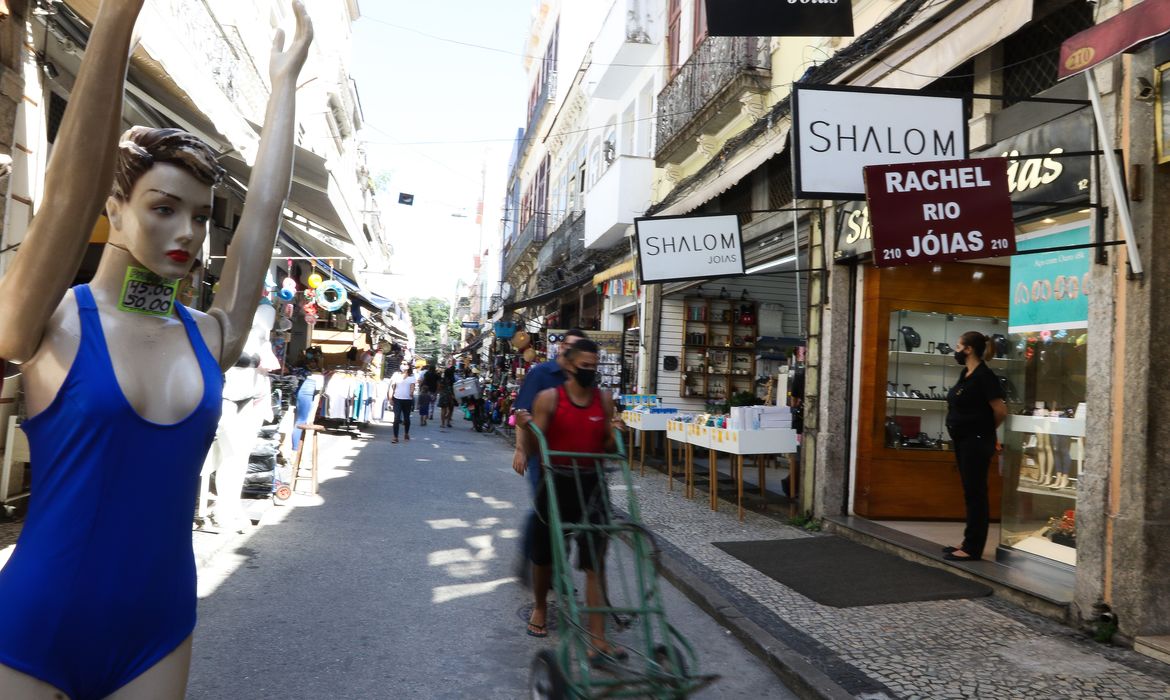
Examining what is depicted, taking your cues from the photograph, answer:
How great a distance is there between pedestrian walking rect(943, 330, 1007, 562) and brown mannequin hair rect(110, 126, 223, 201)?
20.3 ft

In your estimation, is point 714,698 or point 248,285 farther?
point 714,698

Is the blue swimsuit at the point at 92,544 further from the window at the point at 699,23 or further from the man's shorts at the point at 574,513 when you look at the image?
the window at the point at 699,23

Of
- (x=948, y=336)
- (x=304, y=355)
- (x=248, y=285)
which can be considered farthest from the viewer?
(x=304, y=355)

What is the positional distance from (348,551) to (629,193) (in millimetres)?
10906

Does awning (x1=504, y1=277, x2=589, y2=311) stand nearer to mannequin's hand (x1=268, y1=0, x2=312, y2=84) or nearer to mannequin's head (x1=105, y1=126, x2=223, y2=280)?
mannequin's hand (x1=268, y1=0, x2=312, y2=84)

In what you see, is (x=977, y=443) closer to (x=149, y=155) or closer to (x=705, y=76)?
(x=149, y=155)

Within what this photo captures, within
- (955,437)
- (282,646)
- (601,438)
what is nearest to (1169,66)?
(955,437)

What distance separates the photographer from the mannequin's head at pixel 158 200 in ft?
4.77

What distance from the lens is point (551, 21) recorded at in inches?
1170

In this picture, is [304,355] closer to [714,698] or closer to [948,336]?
[948,336]

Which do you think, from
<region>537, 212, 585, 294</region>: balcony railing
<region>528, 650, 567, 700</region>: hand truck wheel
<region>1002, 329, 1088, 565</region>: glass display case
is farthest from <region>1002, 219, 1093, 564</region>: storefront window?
<region>537, 212, 585, 294</region>: balcony railing

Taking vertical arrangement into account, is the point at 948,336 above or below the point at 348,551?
above

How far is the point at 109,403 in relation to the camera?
Result: 4.40 feet

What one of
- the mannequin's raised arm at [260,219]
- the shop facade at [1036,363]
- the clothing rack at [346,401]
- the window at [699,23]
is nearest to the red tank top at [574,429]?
the shop facade at [1036,363]
